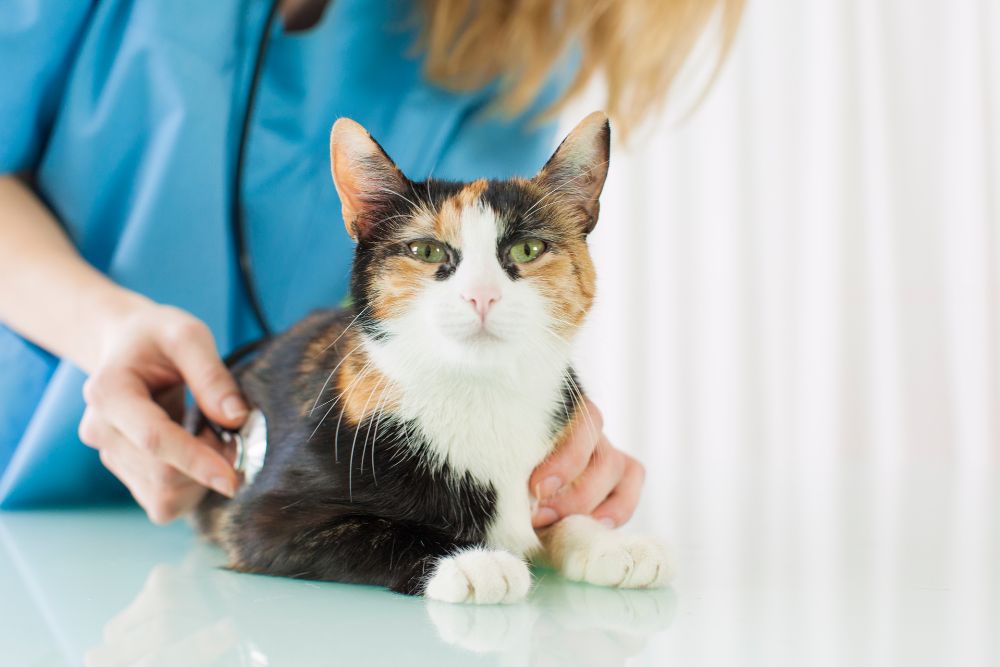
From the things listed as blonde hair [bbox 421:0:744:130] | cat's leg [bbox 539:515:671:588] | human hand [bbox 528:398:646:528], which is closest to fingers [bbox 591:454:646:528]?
human hand [bbox 528:398:646:528]

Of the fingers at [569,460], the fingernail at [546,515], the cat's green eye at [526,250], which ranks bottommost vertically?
the fingernail at [546,515]

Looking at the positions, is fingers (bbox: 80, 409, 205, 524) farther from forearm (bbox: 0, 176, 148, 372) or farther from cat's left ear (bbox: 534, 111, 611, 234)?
cat's left ear (bbox: 534, 111, 611, 234)

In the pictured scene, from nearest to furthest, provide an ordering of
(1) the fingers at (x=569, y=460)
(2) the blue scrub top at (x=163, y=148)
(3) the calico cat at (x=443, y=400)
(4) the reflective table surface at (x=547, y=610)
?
(4) the reflective table surface at (x=547, y=610)
(3) the calico cat at (x=443, y=400)
(1) the fingers at (x=569, y=460)
(2) the blue scrub top at (x=163, y=148)

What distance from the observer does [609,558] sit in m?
0.73

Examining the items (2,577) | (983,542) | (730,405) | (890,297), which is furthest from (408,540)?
(890,297)

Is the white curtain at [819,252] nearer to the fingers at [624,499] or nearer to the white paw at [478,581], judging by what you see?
the fingers at [624,499]

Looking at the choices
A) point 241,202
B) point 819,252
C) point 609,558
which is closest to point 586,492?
point 609,558

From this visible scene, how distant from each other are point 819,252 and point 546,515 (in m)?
1.83

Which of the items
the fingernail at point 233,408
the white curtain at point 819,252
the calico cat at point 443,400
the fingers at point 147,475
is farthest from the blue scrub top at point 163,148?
the white curtain at point 819,252

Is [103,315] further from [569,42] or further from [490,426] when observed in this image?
[569,42]

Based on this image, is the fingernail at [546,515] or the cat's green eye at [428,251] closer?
the cat's green eye at [428,251]

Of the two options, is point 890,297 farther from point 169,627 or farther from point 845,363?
point 169,627

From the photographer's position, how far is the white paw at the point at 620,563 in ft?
2.36

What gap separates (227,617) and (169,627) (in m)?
0.04
